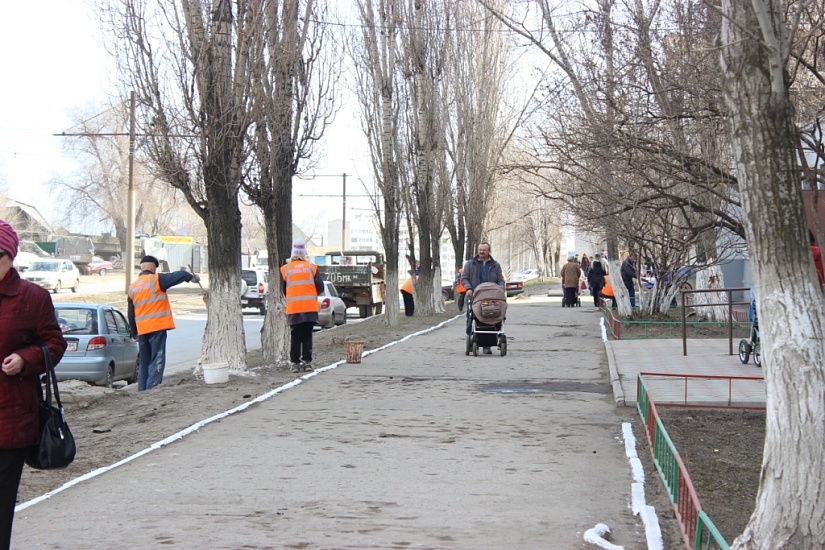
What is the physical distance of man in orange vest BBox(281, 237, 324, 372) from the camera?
1420 cm

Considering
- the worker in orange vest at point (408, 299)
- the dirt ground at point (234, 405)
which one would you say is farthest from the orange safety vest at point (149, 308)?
the worker in orange vest at point (408, 299)

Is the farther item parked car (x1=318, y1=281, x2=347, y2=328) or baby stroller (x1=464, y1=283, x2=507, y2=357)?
parked car (x1=318, y1=281, x2=347, y2=328)

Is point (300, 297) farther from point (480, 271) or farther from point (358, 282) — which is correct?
point (358, 282)

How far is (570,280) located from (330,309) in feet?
34.3

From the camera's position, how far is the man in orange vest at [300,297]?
559 inches

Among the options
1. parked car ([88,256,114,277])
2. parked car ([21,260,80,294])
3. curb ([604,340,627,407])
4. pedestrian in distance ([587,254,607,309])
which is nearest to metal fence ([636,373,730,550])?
curb ([604,340,627,407])

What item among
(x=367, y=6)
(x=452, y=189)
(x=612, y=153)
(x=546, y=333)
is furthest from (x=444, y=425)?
(x=452, y=189)

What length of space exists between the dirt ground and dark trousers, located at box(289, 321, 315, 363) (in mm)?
300

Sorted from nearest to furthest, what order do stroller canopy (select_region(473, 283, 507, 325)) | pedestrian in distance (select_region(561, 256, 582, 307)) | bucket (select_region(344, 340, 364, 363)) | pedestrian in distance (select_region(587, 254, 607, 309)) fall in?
1. bucket (select_region(344, 340, 364, 363))
2. stroller canopy (select_region(473, 283, 507, 325))
3. pedestrian in distance (select_region(561, 256, 582, 307))
4. pedestrian in distance (select_region(587, 254, 607, 309))

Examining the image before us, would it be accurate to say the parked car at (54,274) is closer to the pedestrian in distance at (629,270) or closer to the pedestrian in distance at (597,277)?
the pedestrian in distance at (597,277)

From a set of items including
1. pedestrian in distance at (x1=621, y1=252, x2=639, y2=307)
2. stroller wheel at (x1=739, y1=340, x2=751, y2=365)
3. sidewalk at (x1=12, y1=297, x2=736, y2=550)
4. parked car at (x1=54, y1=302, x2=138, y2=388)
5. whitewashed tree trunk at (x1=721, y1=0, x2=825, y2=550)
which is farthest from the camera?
pedestrian in distance at (x1=621, y1=252, x2=639, y2=307)

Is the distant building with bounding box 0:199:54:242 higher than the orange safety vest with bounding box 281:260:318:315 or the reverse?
higher

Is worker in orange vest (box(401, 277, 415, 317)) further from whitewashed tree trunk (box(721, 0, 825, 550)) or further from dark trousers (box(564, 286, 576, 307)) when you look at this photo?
whitewashed tree trunk (box(721, 0, 825, 550))

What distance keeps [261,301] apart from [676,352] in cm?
2257
